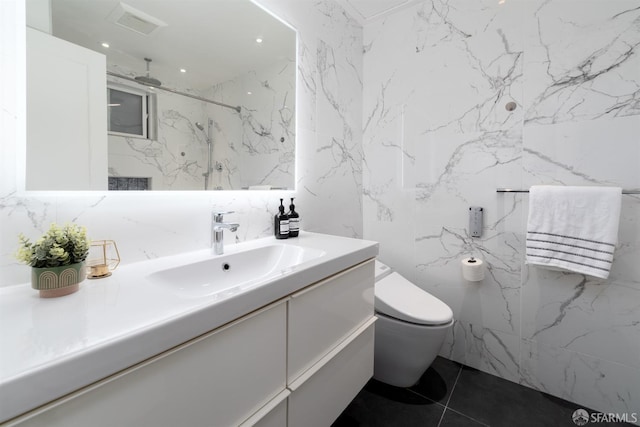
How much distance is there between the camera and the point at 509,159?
5.18 feet

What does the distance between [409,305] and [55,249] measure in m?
1.37

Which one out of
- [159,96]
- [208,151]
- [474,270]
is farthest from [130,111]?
[474,270]

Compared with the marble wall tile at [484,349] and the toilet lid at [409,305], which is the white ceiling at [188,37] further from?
the marble wall tile at [484,349]

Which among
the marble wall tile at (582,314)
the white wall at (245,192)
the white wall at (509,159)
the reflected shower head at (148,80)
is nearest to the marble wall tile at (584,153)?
the white wall at (509,159)

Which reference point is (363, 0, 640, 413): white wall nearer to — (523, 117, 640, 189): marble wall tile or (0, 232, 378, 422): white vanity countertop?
(523, 117, 640, 189): marble wall tile

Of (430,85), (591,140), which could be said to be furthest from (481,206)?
(430,85)

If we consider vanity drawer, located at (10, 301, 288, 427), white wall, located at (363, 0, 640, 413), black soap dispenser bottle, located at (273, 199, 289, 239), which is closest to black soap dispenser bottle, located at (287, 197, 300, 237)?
black soap dispenser bottle, located at (273, 199, 289, 239)

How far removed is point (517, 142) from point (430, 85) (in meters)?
0.62

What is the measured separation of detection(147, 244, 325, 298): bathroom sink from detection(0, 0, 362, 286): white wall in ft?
0.53

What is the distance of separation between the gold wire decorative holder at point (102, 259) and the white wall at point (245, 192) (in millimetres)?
25

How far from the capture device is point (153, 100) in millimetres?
1052

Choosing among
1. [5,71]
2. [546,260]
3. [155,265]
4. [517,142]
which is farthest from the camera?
[517,142]

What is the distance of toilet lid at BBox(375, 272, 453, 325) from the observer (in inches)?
53.2

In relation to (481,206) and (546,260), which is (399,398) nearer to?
(546,260)
